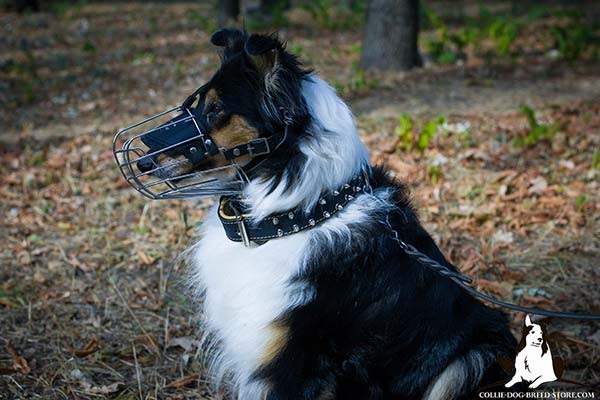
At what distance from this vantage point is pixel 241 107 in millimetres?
2652

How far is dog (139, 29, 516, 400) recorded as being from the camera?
8.19ft

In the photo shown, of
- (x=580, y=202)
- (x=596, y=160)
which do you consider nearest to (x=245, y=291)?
(x=580, y=202)

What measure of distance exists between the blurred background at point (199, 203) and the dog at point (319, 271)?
0.99 meters

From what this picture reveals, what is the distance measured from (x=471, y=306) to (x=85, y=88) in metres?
7.82

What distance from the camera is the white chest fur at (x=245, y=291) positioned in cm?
254

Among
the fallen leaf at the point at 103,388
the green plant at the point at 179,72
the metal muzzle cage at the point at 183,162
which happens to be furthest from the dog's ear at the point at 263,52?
the green plant at the point at 179,72

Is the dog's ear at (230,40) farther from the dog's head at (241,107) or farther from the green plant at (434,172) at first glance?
the green plant at (434,172)

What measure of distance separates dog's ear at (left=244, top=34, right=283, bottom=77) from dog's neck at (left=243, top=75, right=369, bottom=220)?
0.59 ft

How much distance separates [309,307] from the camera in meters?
2.48

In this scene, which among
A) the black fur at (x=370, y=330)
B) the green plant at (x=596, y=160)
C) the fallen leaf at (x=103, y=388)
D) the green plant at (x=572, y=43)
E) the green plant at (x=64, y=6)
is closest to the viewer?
the black fur at (x=370, y=330)

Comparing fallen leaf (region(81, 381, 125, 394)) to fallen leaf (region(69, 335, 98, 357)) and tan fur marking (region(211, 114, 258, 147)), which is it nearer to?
fallen leaf (region(69, 335, 98, 357))

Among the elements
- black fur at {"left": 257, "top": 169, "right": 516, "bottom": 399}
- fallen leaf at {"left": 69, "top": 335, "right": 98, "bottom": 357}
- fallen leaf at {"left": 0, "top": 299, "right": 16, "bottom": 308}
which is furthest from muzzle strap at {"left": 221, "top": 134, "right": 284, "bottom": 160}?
fallen leaf at {"left": 0, "top": 299, "right": 16, "bottom": 308}

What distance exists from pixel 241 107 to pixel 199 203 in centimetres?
287

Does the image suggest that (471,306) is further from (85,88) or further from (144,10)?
(144,10)
